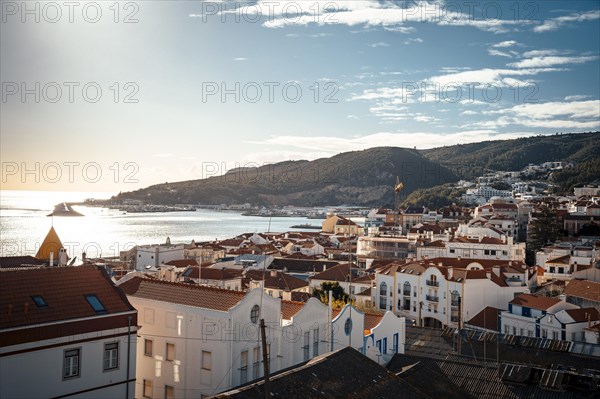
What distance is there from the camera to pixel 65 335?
10.4 m

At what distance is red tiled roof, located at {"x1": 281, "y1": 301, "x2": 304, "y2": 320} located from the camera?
15641mm

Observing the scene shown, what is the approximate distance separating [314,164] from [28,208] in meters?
89.3

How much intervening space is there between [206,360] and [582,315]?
18.4m

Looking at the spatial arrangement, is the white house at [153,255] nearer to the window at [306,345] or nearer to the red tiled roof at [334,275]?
the red tiled roof at [334,275]

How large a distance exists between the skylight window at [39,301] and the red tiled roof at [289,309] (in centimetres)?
677

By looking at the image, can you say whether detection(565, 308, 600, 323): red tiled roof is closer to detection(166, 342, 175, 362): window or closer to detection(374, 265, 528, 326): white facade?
detection(374, 265, 528, 326): white facade

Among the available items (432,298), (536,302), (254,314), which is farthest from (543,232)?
(254,314)

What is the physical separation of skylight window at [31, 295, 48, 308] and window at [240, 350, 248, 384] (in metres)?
4.67

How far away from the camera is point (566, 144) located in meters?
174

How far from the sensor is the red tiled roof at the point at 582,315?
2400cm

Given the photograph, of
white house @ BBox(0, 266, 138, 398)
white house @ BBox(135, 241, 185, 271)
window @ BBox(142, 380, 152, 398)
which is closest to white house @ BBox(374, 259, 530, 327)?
window @ BBox(142, 380, 152, 398)

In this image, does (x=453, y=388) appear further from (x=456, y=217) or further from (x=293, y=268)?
(x=456, y=217)

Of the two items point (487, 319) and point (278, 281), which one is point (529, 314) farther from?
point (278, 281)

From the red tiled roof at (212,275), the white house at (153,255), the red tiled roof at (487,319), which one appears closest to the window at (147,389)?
the red tiled roof at (487,319)
